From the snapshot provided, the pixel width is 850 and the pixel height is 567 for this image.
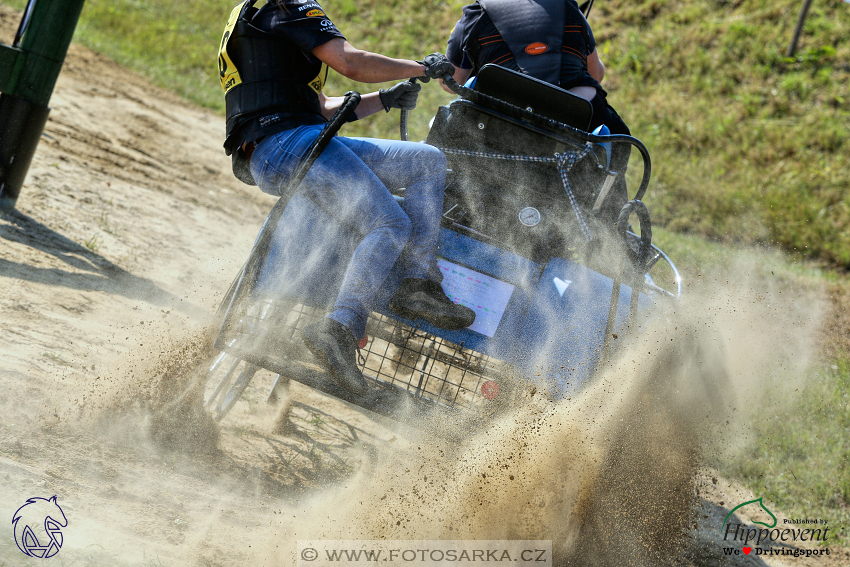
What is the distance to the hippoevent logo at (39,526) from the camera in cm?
212

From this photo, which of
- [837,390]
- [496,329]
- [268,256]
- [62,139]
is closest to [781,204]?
[837,390]

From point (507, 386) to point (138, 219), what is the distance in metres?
4.02

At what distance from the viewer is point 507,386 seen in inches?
119

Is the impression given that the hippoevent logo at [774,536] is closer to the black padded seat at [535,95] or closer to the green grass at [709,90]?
the black padded seat at [535,95]

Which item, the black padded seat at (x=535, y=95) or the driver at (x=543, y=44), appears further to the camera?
the driver at (x=543, y=44)

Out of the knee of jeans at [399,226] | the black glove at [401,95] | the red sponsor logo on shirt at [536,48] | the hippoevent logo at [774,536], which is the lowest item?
the hippoevent logo at [774,536]

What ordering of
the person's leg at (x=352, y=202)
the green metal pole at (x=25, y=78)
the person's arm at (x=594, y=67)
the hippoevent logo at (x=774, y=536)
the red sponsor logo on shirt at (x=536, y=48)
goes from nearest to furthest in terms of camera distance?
the person's leg at (x=352, y=202) < the hippoevent logo at (x=774, y=536) < the red sponsor logo on shirt at (x=536, y=48) < the person's arm at (x=594, y=67) < the green metal pole at (x=25, y=78)

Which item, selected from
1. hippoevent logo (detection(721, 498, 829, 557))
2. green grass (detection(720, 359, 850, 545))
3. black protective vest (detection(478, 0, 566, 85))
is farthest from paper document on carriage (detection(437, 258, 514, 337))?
green grass (detection(720, 359, 850, 545))

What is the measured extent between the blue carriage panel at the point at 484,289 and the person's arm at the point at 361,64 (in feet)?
2.47

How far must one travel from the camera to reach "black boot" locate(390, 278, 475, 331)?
2.79 m

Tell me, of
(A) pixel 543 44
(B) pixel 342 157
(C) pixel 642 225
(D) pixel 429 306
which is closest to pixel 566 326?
(C) pixel 642 225

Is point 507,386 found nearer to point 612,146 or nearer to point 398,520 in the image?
point 398,520

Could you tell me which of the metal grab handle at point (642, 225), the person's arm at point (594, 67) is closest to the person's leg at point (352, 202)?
the metal grab handle at point (642, 225)

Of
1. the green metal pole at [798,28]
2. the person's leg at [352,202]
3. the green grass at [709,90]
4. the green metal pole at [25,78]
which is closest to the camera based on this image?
the person's leg at [352,202]
